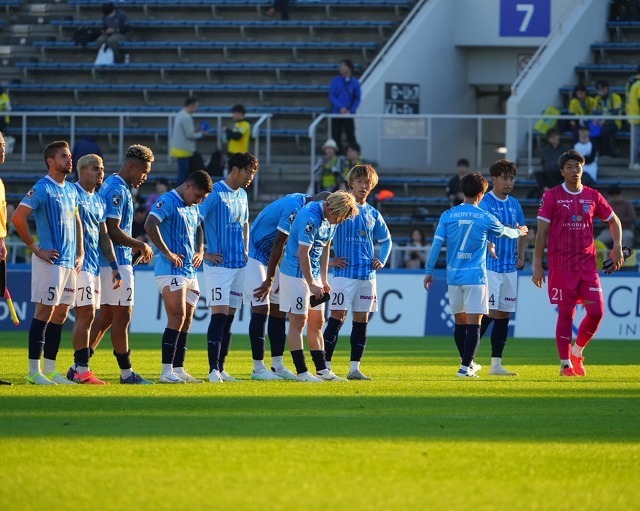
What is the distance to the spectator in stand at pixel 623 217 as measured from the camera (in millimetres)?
25844

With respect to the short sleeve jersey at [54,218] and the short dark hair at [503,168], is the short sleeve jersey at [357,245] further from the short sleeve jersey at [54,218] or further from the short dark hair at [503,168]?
the short sleeve jersey at [54,218]

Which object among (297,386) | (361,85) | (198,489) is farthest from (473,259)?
(361,85)

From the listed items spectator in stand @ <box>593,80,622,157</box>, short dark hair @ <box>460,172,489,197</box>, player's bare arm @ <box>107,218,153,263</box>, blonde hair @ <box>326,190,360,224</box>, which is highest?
spectator in stand @ <box>593,80,622,157</box>

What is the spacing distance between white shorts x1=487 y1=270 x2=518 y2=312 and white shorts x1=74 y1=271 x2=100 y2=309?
15.3 feet

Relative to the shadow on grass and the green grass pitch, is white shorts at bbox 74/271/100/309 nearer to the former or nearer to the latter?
the green grass pitch

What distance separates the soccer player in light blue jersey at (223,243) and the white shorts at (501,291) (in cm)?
314

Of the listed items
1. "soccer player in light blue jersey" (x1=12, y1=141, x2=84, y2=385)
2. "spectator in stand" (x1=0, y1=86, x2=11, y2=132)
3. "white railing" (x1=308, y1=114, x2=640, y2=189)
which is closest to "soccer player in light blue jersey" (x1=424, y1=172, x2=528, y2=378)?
"soccer player in light blue jersey" (x1=12, y1=141, x2=84, y2=385)

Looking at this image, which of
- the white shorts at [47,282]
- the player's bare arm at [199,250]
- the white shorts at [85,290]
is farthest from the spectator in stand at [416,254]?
the white shorts at [47,282]

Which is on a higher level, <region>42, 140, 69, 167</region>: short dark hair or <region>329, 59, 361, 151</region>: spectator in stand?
<region>329, 59, 361, 151</region>: spectator in stand

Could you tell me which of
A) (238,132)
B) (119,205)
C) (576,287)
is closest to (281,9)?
(238,132)

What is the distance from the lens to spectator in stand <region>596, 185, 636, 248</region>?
25844 mm

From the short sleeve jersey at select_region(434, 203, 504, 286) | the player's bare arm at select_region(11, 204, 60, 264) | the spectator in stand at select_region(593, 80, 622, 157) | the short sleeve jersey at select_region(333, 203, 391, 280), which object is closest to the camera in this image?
the player's bare arm at select_region(11, 204, 60, 264)

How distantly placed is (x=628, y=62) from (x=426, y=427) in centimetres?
2363

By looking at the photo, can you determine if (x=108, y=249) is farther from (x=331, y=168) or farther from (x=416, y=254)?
(x=331, y=168)
